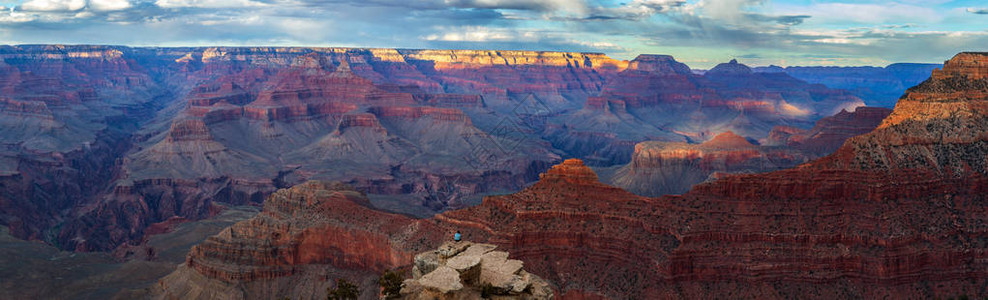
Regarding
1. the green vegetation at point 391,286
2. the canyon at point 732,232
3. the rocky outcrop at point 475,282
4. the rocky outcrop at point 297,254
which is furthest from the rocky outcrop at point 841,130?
the rocky outcrop at point 475,282

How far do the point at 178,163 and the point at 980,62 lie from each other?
185 metres

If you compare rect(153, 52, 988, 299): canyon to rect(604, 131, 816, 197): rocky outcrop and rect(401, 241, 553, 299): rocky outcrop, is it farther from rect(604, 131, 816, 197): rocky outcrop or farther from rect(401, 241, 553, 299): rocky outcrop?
rect(604, 131, 816, 197): rocky outcrop

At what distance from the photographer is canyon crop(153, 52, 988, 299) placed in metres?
67.2

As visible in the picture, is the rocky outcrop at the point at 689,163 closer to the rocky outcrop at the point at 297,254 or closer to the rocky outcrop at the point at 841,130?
the rocky outcrop at the point at 841,130

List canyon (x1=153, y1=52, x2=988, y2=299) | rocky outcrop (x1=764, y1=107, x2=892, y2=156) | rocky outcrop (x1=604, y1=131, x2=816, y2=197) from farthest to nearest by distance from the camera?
rocky outcrop (x1=764, y1=107, x2=892, y2=156) → rocky outcrop (x1=604, y1=131, x2=816, y2=197) → canyon (x1=153, y1=52, x2=988, y2=299)

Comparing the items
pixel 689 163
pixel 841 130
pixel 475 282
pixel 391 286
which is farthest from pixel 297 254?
pixel 841 130

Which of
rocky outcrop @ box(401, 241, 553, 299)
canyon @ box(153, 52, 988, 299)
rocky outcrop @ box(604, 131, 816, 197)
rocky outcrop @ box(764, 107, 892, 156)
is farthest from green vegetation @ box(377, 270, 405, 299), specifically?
rocky outcrop @ box(764, 107, 892, 156)

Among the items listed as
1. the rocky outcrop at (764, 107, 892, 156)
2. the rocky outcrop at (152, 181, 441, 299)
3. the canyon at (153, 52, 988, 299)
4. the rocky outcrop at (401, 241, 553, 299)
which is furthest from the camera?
the rocky outcrop at (764, 107, 892, 156)

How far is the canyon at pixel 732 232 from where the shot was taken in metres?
67.2

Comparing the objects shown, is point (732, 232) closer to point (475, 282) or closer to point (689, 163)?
point (475, 282)

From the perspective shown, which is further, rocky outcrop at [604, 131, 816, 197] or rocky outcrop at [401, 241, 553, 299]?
rocky outcrop at [604, 131, 816, 197]

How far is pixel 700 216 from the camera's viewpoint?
7250 centimetres

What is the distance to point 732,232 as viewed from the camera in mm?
69562

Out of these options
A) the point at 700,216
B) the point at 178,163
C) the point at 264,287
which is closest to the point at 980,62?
the point at 700,216
